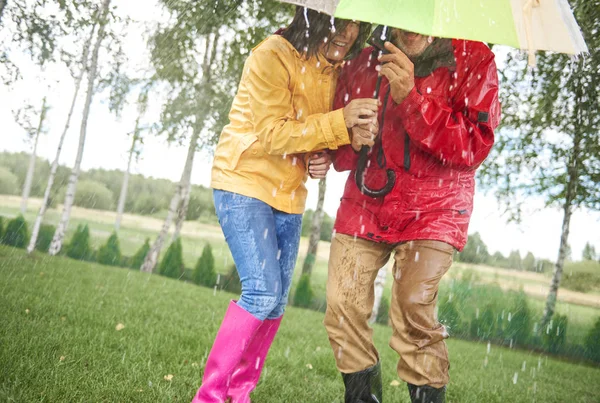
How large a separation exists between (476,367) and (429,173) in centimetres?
481

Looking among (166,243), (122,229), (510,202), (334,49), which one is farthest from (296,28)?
(122,229)

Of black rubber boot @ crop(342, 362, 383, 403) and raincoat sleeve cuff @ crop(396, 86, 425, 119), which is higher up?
raincoat sleeve cuff @ crop(396, 86, 425, 119)

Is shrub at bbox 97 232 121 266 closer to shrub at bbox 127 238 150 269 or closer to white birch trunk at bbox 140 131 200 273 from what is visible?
shrub at bbox 127 238 150 269

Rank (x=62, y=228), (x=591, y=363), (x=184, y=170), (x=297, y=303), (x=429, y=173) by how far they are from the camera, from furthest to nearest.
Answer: (x=184, y=170) < (x=62, y=228) < (x=297, y=303) < (x=591, y=363) < (x=429, y=173)

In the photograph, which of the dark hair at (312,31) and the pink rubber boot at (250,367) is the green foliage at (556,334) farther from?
the dark hair at (312,31)

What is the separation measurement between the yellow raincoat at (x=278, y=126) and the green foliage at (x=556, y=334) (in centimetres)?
913

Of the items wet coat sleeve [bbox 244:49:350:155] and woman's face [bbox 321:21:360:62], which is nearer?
wet coat sleeve [bbox 244:49:350:155]

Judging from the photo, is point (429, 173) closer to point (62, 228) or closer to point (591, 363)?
point (591, 363)

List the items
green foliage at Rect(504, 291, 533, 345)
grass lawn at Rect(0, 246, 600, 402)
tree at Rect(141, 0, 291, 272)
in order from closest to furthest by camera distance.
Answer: grass lawn at Rect(0, 246, 600, 402) → tree at Rect(141, 0, 291, 272) → green foliage at Rect(504, 291, 533, 345)

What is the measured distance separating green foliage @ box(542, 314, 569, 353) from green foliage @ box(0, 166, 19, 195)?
14.7 metres

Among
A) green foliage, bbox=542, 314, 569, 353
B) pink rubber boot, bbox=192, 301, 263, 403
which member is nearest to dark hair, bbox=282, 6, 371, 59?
pink rubber boot, bbox=192, 301, 263, 403

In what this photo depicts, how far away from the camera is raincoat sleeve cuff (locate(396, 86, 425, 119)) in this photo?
2516mm

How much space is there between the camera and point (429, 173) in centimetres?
275

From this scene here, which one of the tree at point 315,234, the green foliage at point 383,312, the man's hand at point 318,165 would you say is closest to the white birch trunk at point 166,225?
the tree at point 315,234
